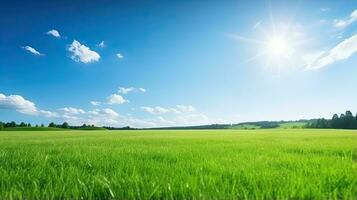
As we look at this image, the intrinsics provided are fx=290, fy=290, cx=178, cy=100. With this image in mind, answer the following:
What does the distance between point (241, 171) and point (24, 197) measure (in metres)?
2.55

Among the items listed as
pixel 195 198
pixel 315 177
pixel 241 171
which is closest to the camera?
pixel 195 198

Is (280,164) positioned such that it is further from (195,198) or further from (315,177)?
(195,198)

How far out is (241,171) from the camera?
12.6 feet

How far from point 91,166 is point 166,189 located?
218 centimetres

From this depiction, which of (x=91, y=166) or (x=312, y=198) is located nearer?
(x=312, y=198)

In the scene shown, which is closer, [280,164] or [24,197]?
[24,197]

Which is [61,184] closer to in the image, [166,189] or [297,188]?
[166,189]

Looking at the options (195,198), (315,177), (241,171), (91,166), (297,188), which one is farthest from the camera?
(91,166)

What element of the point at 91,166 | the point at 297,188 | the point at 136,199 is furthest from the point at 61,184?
the point at 297,188

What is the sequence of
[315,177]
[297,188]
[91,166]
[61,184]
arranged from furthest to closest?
[91,166]
[315,177]
[61,184]
[297,188]

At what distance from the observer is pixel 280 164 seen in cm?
482

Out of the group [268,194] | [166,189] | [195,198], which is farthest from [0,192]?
[268,194]

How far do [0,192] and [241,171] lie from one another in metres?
2.79

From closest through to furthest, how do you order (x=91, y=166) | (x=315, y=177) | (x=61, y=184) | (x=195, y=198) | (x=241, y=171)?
(x=195, y=198) → (x=61, y=184) → (x=315, y=177) → (x=241, y=171) → (x=91, y=166)
